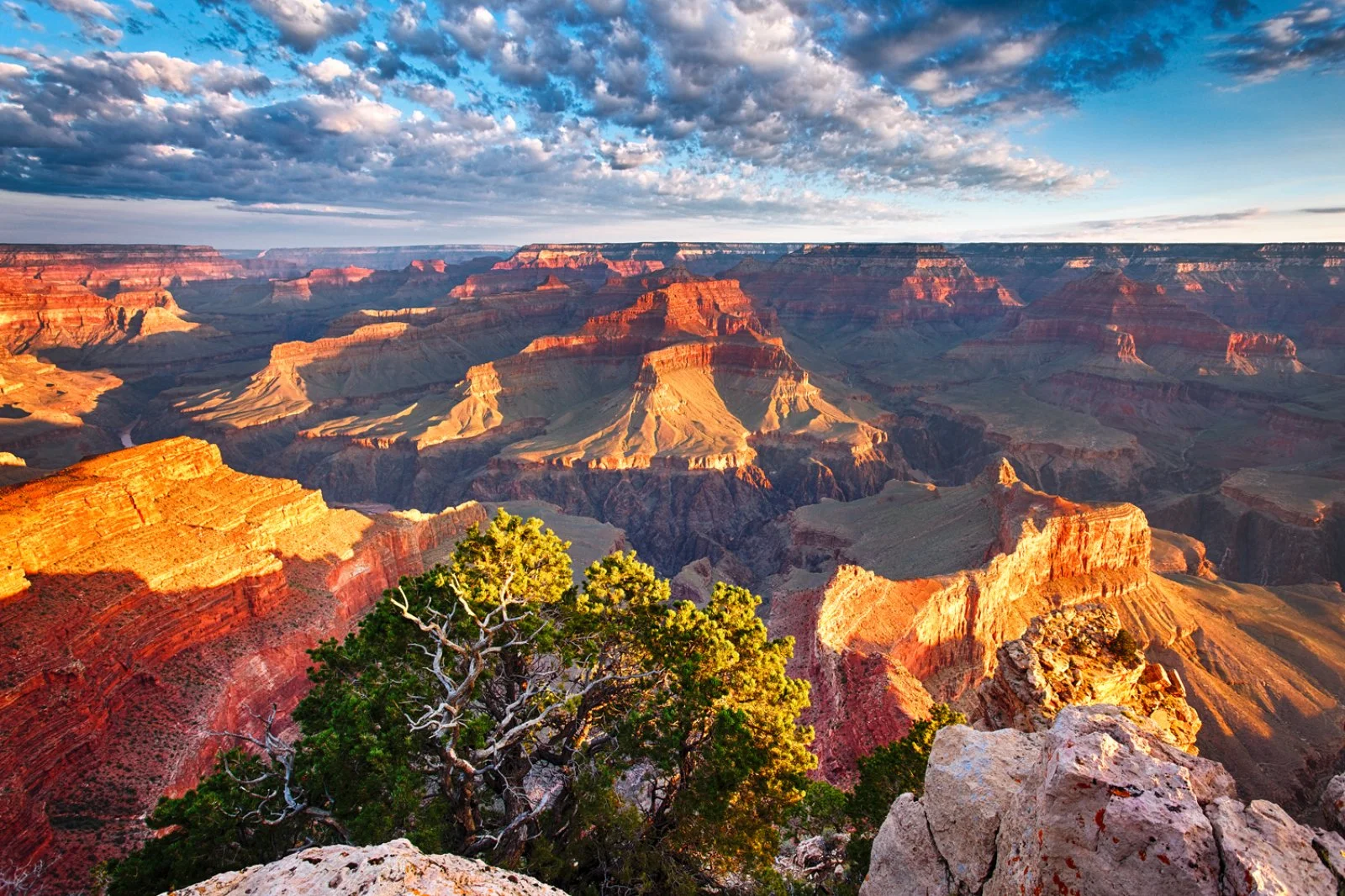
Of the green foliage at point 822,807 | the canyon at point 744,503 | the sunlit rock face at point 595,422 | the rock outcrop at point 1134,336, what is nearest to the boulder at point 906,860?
the green foliage at point 822,807

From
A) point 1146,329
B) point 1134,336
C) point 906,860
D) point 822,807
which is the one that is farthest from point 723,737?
point 1146,329

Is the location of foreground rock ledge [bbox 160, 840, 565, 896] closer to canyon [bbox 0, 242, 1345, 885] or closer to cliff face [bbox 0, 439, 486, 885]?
canyon [bbox 0, 242, 1345, 885]

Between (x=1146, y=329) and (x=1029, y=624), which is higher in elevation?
(x=1146, y=329)

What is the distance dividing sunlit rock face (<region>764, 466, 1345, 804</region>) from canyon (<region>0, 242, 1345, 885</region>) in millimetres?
253

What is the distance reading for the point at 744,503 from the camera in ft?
Result: 343

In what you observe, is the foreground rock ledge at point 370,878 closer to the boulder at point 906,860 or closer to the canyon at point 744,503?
the boulder at point 906,860

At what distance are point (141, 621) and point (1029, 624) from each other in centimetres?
4609

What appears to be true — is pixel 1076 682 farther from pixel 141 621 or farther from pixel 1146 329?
pixel 1146 329

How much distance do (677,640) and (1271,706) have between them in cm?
4463

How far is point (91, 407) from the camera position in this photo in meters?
148

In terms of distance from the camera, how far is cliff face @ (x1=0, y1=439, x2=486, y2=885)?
1047 inches

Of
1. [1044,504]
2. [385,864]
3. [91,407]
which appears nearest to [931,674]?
[1044,504]

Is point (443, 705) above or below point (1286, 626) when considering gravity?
above

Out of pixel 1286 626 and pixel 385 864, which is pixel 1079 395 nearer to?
pixel 1286 626
